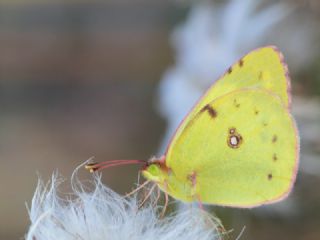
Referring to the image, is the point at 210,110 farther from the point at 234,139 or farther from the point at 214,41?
the point at 214,41

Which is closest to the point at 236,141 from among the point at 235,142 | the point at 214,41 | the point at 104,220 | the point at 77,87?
the point at 235,142

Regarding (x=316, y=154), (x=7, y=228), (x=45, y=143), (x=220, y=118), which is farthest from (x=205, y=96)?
(x=45, y=143)

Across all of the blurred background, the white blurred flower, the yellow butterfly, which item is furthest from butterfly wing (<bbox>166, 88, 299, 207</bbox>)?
the blurred background

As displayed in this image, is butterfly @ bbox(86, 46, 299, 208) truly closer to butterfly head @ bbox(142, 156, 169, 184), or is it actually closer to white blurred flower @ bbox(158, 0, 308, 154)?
butterfly head @ bbox(142, 156, 169, 184)

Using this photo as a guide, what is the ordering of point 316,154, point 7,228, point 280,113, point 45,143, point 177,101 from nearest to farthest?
point 280,113
point 316,154
point 177,101
point 7,228
point 45,143

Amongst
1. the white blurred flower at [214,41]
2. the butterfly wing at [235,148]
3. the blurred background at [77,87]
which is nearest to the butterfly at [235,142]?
the butterfly wing at [235,148]

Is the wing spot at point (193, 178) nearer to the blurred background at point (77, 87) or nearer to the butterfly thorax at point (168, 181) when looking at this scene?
the butterfly thorax at point (168, 181)

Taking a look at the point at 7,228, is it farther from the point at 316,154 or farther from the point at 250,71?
the point at 250,71

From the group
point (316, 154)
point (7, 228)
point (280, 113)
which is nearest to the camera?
point (280, 113)
